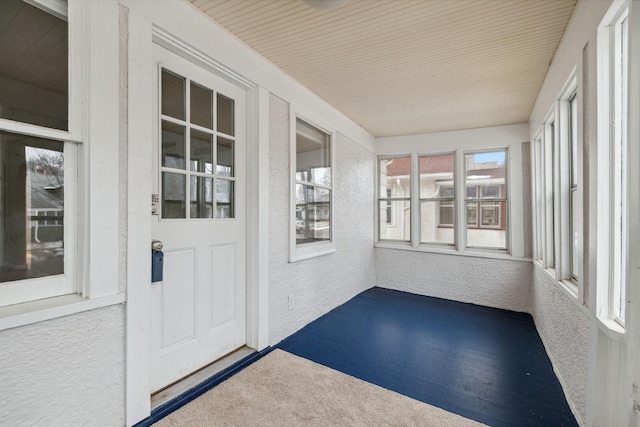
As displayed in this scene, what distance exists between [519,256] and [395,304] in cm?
171

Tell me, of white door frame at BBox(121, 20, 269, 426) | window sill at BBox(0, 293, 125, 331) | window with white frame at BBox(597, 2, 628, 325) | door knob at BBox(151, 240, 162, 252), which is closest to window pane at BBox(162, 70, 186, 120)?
white door frame at BBox(121, 20, 269, 426)

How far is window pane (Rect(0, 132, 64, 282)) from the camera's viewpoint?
1.21 meters

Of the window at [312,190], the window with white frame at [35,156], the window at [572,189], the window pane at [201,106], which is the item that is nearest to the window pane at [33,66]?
the window with white frame at [35,156]

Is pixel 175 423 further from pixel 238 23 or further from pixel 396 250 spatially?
pixel 396 250

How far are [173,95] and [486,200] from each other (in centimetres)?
392

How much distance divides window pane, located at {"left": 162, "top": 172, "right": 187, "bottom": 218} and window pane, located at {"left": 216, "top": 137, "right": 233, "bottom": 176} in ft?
1.03

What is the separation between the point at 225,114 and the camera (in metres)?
2.20

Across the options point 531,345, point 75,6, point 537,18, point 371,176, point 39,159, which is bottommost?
point 531,345

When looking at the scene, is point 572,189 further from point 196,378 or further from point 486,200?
point 196,378

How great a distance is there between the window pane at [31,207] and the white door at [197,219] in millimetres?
460

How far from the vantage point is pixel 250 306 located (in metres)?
2.33

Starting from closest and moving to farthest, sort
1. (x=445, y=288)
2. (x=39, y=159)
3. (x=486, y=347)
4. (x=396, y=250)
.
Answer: (x=39, y=159), (x=486, y=347), (x=445, y=288), (x=396, y=250)

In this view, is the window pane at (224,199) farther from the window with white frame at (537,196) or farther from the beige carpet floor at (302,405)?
the window with white frame at (537,196)

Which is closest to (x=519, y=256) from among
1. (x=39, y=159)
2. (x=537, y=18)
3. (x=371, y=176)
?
(x=371, y=176)
